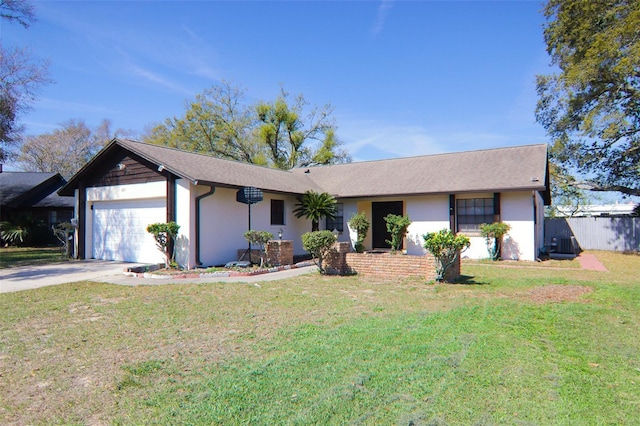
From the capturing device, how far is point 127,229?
13773 mm

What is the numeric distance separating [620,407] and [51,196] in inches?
1127

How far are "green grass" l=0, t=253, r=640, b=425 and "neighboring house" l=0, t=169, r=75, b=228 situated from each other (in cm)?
1858

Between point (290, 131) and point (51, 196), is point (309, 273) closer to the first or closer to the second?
point (51, 196)

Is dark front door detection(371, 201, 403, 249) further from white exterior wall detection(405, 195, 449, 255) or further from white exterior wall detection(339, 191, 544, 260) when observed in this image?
white exterior wall detection(405, 195, 449, 255)

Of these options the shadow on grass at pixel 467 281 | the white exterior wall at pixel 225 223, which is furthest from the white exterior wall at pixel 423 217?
the white exterior wall at pixel 225 223

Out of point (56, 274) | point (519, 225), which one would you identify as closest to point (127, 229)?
point (56, 274)

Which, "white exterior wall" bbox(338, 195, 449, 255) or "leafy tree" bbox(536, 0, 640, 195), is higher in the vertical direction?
"leafy tree" bbox(536, 0, 640, 195)

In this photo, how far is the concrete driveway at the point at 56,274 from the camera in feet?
30.8

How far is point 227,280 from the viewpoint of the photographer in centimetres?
973

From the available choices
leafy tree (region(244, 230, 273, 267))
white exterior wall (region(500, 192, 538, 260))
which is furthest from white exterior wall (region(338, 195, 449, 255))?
leafy tree (region(244, 230, 273, 267))

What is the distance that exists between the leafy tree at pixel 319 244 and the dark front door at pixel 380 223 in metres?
6.67

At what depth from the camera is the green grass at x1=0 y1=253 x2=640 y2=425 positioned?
306cm

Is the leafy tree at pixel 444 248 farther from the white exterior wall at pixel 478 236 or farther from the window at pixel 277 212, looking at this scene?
the window at pixel 277 212

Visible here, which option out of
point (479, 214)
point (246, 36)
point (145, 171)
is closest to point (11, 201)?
point (145, 171)
